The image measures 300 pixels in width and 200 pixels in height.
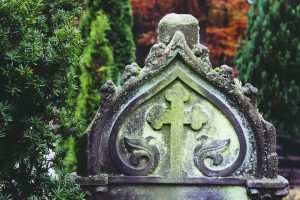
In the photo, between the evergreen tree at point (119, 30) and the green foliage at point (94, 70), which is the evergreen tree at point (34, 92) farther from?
the evergreen tree at point (119, 30)

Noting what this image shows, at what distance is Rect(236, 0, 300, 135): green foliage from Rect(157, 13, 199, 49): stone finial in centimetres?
567

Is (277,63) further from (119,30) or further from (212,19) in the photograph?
(212,19)

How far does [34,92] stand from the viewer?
3.29m

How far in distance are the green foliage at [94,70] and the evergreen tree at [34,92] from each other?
411 centimetres

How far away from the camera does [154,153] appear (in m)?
3.76

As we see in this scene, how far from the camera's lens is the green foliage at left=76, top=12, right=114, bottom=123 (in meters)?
7.78

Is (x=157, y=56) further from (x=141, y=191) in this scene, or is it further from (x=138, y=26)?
(x=138, y=26)

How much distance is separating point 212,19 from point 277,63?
793 cm

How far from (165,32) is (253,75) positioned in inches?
242

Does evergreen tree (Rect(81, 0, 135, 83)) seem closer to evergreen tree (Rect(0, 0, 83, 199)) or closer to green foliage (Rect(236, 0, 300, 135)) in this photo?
green foliage (Rect(236, 0, 300, 135))

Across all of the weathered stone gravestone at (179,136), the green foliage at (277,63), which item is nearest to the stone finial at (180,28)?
the weathered stone gravestone at (179,136)

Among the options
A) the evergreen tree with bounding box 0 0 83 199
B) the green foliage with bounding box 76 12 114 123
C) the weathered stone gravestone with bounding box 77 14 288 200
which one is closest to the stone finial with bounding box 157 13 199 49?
the weathered stone gravestone with bounding box 77 14 288 200

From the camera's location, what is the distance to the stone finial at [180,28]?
3834 mm

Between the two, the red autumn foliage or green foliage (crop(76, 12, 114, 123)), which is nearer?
green foliage (crop(76, 12, 114, 123))
